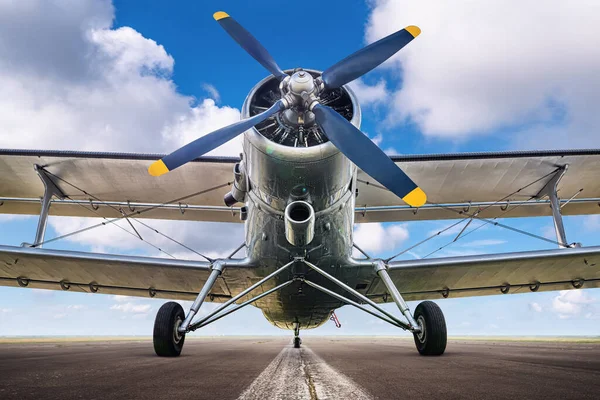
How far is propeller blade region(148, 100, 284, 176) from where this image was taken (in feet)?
15.6

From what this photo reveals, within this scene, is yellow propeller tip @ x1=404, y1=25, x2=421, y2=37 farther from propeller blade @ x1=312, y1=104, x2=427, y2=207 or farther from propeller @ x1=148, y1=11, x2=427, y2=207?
propeller blade @ x1=312, y1=104, x2=427, y2=207

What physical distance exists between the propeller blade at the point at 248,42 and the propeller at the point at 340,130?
0.02 metres

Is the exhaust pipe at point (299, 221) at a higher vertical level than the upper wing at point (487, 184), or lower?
lower

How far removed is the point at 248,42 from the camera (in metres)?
5.68

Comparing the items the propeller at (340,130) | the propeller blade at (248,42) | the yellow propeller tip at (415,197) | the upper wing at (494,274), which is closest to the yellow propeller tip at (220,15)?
the propeller blade at (248,42)

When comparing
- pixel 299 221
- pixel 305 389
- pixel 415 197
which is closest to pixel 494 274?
pixel 415 197

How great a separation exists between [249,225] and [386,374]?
3.24 metres

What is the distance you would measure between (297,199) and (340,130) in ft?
3.61

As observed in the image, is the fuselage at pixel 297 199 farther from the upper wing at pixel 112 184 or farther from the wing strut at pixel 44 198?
the wing strut at pixel 44 198

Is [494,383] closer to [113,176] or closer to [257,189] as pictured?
[257,189]

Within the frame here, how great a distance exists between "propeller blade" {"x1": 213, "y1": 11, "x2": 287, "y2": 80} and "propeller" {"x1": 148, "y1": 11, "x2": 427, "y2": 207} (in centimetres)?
2

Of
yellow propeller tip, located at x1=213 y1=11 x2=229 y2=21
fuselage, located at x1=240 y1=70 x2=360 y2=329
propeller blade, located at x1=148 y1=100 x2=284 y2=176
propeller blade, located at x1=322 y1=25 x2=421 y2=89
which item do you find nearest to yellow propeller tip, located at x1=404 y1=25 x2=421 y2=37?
propeller blade, located at x1=322 y1=25 x2=421 y2=89

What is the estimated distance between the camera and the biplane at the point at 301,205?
4.88m

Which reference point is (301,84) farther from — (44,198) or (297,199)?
(44,198)
